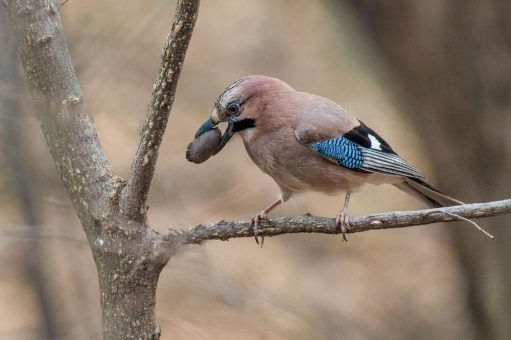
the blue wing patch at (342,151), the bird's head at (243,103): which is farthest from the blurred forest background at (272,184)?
the blue wing patch at (342,151)

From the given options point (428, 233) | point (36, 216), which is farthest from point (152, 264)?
point (428, 233)

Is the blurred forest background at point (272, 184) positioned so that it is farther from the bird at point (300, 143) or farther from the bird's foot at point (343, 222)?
the bird's foot at point (343, 222)

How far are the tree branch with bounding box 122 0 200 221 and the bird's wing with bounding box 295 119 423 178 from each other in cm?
147

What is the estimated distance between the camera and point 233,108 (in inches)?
146

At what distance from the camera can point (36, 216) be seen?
8.87 ft

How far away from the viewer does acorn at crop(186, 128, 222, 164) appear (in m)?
3.00

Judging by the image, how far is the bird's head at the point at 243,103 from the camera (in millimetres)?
3623

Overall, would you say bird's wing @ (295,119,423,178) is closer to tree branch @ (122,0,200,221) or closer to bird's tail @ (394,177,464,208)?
bird's tail @ (394,177,464,208)

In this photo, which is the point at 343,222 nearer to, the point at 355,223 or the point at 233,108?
the point at 355,223

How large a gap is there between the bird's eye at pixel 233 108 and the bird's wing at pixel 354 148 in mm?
317

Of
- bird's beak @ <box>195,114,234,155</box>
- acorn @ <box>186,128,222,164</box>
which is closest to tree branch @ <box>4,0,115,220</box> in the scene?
acorn @ <box>186,128,222,164</box>

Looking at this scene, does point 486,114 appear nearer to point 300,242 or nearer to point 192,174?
point 192,174

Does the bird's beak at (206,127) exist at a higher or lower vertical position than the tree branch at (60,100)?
higher

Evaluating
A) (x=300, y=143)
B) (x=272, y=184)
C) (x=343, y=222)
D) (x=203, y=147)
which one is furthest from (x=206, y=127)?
(x=272, y=184)
